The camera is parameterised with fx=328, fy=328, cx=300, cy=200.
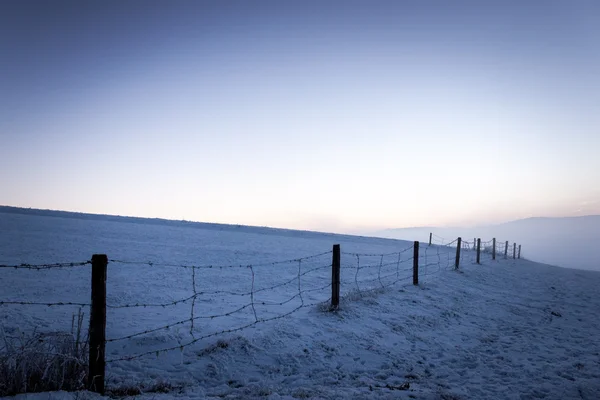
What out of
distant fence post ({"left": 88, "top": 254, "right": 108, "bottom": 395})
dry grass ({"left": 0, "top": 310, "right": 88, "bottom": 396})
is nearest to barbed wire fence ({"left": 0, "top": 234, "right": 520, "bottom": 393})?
distant fence post ({"left": 88, "top": 254, "right": 108, "bottom": 395})

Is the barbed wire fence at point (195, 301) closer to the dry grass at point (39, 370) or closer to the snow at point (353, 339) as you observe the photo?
the snow at point (353, 339)

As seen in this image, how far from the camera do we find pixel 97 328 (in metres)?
4.23

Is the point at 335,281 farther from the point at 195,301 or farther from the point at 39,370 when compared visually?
the point at 39,370

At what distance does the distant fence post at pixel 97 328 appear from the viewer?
420cm

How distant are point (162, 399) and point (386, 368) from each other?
3.72 m

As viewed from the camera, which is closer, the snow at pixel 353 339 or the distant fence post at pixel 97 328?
the distant fence post at pixel 97 328

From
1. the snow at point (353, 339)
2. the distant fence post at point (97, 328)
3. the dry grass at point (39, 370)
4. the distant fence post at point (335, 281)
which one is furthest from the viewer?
the distant fence post at point (335, 281)

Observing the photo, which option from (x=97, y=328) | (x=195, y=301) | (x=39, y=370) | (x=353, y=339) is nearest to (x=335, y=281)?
(x=353, y=339)

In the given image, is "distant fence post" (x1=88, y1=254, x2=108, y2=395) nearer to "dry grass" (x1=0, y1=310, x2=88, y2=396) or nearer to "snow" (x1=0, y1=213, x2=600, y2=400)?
"dry grass" (x1=0, y1=310, x2=88, y2=396)

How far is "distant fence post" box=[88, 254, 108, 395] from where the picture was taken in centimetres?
420

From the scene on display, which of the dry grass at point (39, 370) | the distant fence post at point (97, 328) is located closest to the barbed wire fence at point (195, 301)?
the distant fence post at point (97, 328)

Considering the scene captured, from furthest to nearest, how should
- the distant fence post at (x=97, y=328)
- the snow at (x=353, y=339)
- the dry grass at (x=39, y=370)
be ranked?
the snow at (x=353, y=339) → the distant fence post at (x=97, y=328) → the dry grass at (x=39, y=370)

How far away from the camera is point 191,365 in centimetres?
561

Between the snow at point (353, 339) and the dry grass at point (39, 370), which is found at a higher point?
→ the dry grass at point (39, 370)
